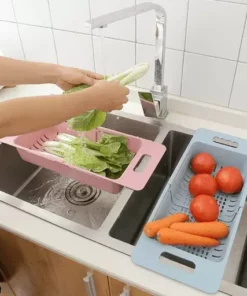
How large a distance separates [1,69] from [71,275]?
591 mm

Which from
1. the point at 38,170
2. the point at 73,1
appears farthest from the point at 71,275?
the point at 73,1

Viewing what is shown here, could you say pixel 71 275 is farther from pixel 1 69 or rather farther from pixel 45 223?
pixel 1 69

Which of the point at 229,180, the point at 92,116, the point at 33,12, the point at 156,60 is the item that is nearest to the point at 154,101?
the point at 156,60

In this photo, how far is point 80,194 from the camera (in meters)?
1.18

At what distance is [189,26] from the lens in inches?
41.2

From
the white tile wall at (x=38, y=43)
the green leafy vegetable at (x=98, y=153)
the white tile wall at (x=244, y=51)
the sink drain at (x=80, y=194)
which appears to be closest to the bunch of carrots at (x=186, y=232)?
the green leafy vegetable at (x=98, y=153)

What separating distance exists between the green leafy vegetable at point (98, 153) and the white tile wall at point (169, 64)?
28 cm

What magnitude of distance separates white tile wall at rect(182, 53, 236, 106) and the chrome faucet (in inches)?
4.0

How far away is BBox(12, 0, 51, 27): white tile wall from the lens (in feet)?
4.04

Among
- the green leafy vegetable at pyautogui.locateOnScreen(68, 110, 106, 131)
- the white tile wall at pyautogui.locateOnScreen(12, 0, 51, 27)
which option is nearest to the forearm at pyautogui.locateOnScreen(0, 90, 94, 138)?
the green leafy vegetable at pyautogui.locateOnScreen(68, 110, 106, 131)

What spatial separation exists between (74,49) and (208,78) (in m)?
0.50

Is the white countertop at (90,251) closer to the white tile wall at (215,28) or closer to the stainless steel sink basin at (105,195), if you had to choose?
the stainless steel sink basin at (105,195)

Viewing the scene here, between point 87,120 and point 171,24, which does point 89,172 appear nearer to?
point 87,120

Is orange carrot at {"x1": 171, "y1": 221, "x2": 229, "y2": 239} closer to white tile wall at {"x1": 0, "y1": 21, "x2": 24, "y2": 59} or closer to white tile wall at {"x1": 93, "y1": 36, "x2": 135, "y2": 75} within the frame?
white tile wall at {"x1": 93, "y1": 36, "x2": 135, "y2": 75}
